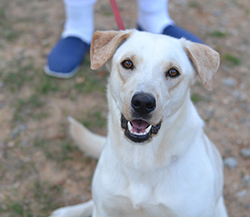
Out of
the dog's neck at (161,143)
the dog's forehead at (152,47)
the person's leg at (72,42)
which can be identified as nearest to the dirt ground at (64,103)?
the person's leg at (72,42)

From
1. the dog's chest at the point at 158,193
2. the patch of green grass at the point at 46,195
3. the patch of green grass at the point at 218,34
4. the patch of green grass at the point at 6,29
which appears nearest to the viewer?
the dog's chest at the point at 158,193

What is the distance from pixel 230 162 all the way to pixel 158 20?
1772 millimetres

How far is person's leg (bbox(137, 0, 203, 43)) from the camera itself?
12.6 ft

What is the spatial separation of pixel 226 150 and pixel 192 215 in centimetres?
133

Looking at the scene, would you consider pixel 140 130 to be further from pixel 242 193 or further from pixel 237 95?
pixel 237 95

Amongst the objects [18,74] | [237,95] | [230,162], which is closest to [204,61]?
[230,162]

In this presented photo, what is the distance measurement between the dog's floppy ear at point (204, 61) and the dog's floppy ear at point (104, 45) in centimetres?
38

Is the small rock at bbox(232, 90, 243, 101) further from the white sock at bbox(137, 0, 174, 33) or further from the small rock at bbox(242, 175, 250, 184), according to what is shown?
the white sock at bbox(137, 0, 174, 33)

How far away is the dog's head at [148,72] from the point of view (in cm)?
178

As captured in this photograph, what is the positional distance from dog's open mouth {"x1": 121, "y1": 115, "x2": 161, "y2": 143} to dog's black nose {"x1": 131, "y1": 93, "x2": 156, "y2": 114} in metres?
0.14

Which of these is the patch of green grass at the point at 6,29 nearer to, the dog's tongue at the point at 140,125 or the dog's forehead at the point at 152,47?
the dog's forehead at the point at 152,47

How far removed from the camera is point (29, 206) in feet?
9.11

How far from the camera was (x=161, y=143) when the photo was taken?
81.0 inches

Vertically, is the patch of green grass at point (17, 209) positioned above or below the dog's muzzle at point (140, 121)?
below
